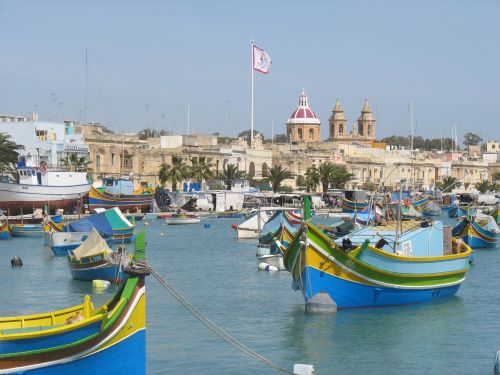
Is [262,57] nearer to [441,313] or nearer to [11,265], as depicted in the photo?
[11,265]

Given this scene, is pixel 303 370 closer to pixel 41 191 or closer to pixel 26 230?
pixel 26 230

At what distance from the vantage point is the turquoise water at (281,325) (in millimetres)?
25281

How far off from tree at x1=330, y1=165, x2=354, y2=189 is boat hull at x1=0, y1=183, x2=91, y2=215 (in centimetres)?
5067

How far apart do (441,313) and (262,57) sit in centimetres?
6673

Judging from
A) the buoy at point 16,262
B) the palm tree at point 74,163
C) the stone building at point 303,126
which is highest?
the stone building at point 303,126

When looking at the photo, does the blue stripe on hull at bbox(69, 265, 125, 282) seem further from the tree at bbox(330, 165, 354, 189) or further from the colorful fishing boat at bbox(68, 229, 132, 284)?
the tree at bbox(330, 165, 354, 189)

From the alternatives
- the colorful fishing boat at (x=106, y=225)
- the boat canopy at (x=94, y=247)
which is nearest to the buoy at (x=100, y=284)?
the boat canopy at (x=94, y=247)

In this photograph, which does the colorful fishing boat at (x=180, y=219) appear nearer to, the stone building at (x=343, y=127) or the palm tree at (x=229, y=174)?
the palm tree at (x=229, y=174)

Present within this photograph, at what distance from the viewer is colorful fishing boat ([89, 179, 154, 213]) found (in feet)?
297

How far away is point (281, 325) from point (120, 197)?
64.8 meters

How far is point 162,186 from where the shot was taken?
363ft

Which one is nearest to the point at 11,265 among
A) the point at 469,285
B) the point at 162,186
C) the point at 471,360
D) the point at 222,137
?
the point at 469,285

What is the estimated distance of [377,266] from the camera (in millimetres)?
31109

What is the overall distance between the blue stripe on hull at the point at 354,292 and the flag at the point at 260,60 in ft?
211
